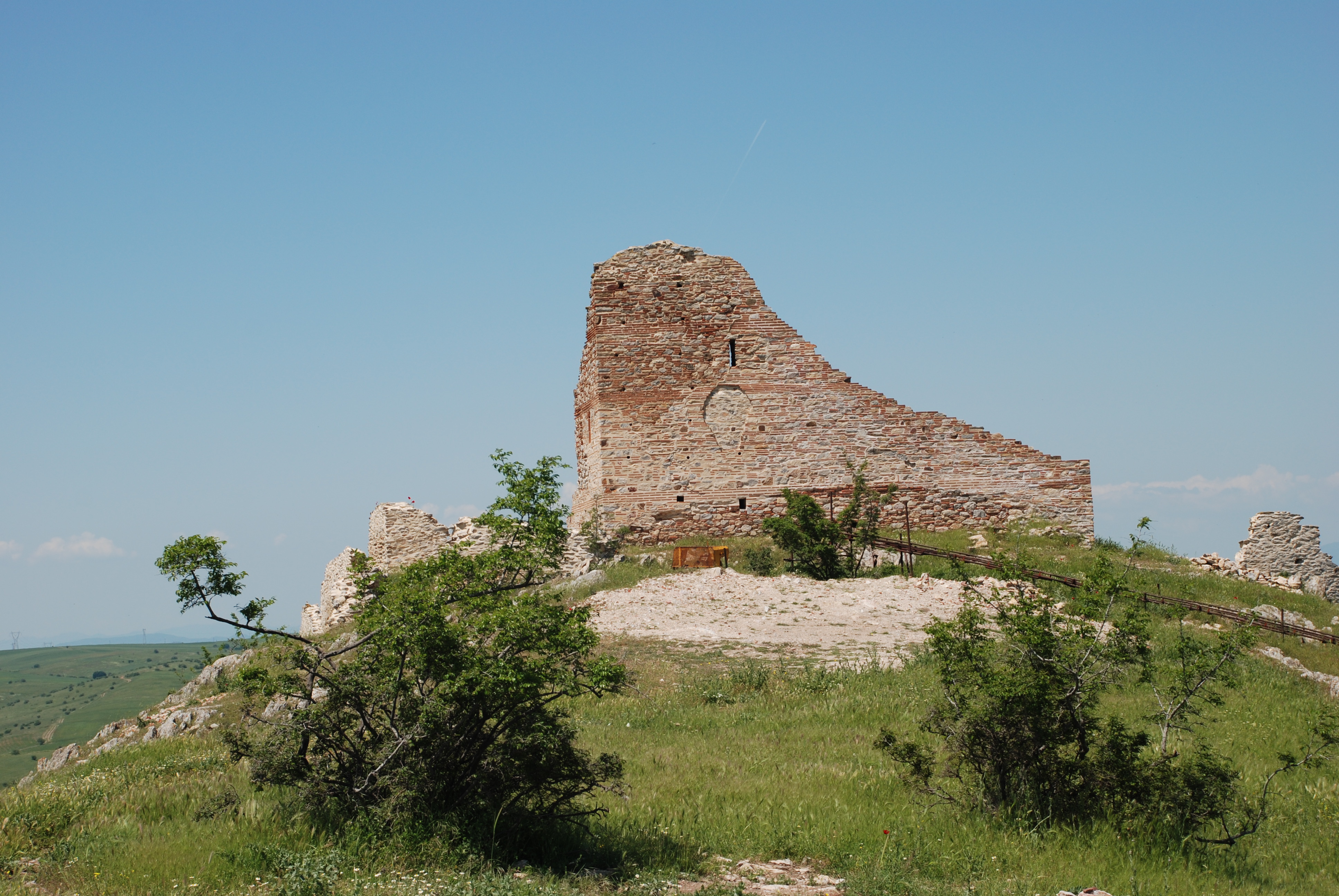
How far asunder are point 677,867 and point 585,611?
189 cm

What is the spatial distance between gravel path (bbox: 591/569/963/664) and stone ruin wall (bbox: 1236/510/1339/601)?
10.4 metres

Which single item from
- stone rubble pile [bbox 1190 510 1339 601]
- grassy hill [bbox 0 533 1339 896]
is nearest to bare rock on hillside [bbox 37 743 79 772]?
grassy hill [bbox 0 533 1339 896]

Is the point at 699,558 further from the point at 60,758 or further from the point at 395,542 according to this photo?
the point at 60,758

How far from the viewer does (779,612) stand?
57.5ft

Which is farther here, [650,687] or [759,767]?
[650,687]

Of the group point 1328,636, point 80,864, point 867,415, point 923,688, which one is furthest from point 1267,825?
point 867,415

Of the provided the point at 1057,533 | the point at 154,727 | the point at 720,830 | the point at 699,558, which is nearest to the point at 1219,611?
the point at 1057,533

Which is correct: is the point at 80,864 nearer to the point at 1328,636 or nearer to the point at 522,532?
the point at 522,532

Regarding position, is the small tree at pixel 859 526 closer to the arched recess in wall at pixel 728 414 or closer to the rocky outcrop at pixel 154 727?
the arched recess in wall at pixel 728 414

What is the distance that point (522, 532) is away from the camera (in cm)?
757

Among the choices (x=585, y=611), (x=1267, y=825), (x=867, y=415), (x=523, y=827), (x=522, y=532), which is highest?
(x=867, y=415)

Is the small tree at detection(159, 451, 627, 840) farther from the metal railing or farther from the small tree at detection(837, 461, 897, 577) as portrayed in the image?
the small tree at detection(837, 461, 897, 577)

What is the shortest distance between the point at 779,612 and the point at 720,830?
33.1 feet

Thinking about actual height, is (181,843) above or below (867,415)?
below
